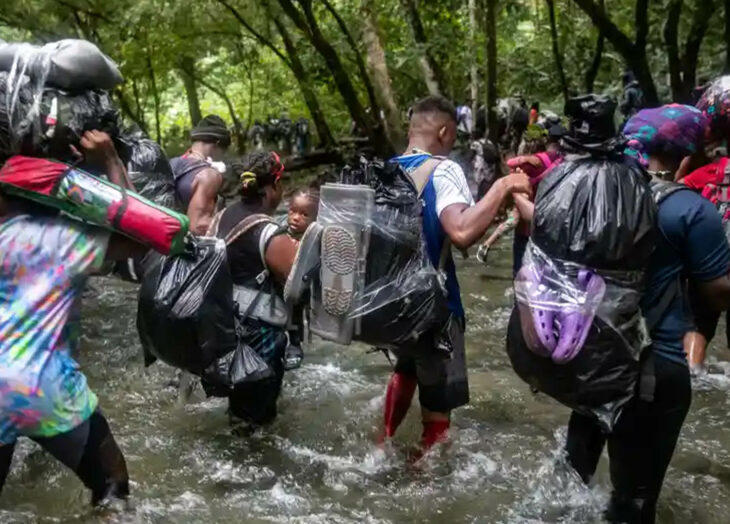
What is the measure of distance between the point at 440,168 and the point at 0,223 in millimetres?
2064

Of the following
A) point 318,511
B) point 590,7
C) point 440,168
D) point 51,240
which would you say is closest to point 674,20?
point 590,7

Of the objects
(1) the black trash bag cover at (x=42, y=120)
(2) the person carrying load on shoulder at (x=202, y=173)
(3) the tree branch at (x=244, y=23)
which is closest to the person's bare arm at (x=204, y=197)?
(2) the person carrying load on shoulder at (x=202, y=173)

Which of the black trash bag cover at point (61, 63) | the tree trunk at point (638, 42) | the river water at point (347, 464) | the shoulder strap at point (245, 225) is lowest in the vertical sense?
the river water at point (347, 464)

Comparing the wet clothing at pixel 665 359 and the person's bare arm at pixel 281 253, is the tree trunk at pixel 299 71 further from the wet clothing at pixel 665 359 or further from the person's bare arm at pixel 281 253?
the wet clothing at pixel 665 359

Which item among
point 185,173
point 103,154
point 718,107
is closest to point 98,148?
point 103,154

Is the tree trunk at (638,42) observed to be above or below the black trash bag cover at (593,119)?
above

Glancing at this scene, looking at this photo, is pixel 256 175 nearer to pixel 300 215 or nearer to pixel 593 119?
pixel 300 215

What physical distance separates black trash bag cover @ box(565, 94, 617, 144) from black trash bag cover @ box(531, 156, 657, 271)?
0.12 m

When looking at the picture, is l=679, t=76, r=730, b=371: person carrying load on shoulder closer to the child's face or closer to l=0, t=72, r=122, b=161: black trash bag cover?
the child's face

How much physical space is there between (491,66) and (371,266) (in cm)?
1169

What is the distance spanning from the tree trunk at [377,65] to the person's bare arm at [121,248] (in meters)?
10.9

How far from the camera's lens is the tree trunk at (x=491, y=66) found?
14.5 meters

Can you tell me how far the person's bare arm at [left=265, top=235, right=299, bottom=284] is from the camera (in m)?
4.80

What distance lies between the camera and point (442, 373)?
14.8 feet
